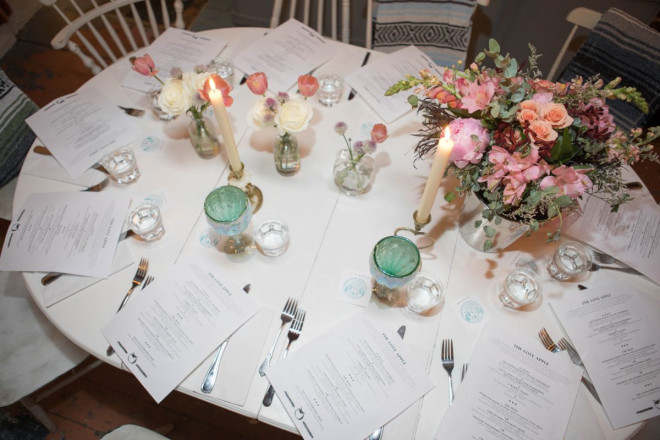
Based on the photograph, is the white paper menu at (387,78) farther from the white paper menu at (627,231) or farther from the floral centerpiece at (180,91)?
the white paper menu at (627,231)

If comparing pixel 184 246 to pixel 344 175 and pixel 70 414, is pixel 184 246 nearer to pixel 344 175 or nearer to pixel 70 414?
pixel 344 175

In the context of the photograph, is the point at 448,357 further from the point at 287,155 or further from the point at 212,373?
the point at 287,155

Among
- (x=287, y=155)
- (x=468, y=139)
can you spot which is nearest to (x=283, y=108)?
(x=287, y=155)

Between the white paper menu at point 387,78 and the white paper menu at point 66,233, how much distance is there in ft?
2.74

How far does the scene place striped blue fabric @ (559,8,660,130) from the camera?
140 centimetres

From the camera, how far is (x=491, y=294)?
3.35 ft

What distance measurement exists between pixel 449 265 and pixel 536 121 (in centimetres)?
44

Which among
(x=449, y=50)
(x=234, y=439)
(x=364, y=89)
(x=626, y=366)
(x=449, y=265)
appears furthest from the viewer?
(x=449, y=50)

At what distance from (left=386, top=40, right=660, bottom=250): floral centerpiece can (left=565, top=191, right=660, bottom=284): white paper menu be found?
9.8 inches

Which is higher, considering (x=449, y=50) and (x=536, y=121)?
(x=536, y=121)

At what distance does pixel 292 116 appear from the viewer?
3.29ft

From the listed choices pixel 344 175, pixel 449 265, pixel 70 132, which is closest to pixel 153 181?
pixel 70 132

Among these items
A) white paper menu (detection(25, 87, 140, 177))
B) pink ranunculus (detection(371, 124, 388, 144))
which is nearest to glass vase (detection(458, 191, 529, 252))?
pink ranunculus (detection(371, 124, 388, 144))

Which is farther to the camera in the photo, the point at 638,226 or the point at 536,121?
the point at 638,226
